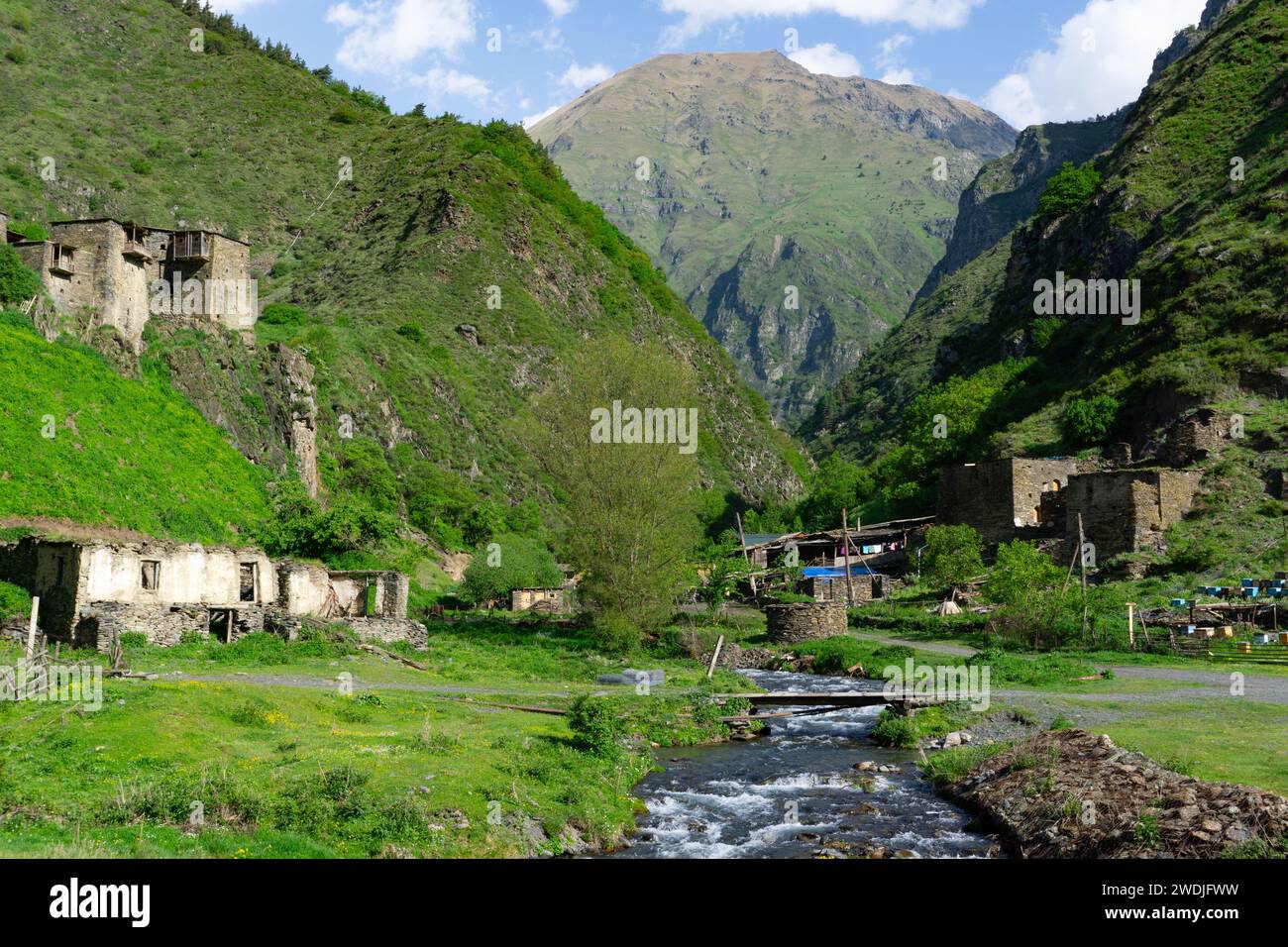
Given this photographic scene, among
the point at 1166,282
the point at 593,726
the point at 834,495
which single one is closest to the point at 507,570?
the point at 593,726

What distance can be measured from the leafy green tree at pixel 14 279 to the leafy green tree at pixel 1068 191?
92047 millimetres

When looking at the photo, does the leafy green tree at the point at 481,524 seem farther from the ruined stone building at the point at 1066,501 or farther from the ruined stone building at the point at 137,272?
the ruined stone building at the point at 1066,501

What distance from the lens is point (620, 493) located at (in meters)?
46.4

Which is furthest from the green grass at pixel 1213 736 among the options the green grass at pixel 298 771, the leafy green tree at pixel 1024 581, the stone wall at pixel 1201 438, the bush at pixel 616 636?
the stone wall at pixel 1201 438

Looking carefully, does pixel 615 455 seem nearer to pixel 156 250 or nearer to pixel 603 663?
pixel 603 663

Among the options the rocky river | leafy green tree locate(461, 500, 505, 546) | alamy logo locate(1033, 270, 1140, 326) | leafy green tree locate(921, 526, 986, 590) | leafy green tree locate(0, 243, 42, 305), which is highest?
alamy logo locate(1033, 270, 1140, 326)

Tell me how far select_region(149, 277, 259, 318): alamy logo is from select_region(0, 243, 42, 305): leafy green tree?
10815 mm

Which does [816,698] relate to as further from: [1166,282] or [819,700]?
[1166,282]

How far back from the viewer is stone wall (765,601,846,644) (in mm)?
48156

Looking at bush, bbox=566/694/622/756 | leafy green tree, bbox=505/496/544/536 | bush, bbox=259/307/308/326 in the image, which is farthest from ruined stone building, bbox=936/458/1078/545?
bush, bbox=259/307/308/326

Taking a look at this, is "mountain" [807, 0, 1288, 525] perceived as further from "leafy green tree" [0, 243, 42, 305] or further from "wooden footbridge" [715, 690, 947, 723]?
"leafy green tree" [0, 243, 42, 305]

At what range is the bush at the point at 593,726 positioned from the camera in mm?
23156

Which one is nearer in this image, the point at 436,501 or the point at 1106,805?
the point at 1106,805

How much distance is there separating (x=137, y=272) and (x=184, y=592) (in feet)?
99.2
